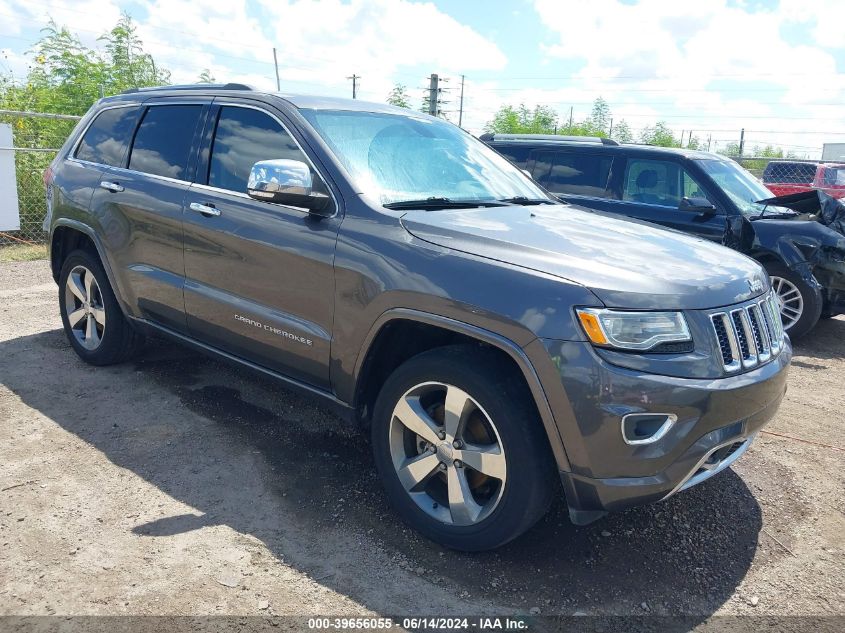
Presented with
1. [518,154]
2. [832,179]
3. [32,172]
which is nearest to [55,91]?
[32,172]

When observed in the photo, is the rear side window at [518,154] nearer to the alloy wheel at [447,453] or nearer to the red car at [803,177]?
the alloy wheel at [447,453]

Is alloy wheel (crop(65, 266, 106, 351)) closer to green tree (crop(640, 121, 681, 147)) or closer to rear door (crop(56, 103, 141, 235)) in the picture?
rear door (crop(56, 103, 141, 235))

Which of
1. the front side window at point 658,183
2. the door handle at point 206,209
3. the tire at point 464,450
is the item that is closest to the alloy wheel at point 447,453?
the tire at point 464,450

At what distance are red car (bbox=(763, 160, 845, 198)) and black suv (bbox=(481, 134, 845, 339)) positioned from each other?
36.2 feet

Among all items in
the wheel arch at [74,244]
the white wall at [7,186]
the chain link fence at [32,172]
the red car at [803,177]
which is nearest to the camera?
the wheel arch at [74,244]

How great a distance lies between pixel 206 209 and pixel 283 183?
0.89 meters

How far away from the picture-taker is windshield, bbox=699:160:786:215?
23.1ft

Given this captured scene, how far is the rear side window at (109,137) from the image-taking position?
181 inches

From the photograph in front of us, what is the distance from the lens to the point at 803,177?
19203mm

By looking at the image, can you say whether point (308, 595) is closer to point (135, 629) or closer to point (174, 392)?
point (135, 629)

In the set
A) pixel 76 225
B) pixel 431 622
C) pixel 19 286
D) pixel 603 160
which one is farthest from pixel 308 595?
pixel 19 286

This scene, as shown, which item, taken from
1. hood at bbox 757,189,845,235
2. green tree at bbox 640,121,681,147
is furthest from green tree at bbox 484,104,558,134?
hood at bbox 757,189,845,235

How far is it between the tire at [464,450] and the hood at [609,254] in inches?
17.7

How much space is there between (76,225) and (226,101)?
1.63 meters
